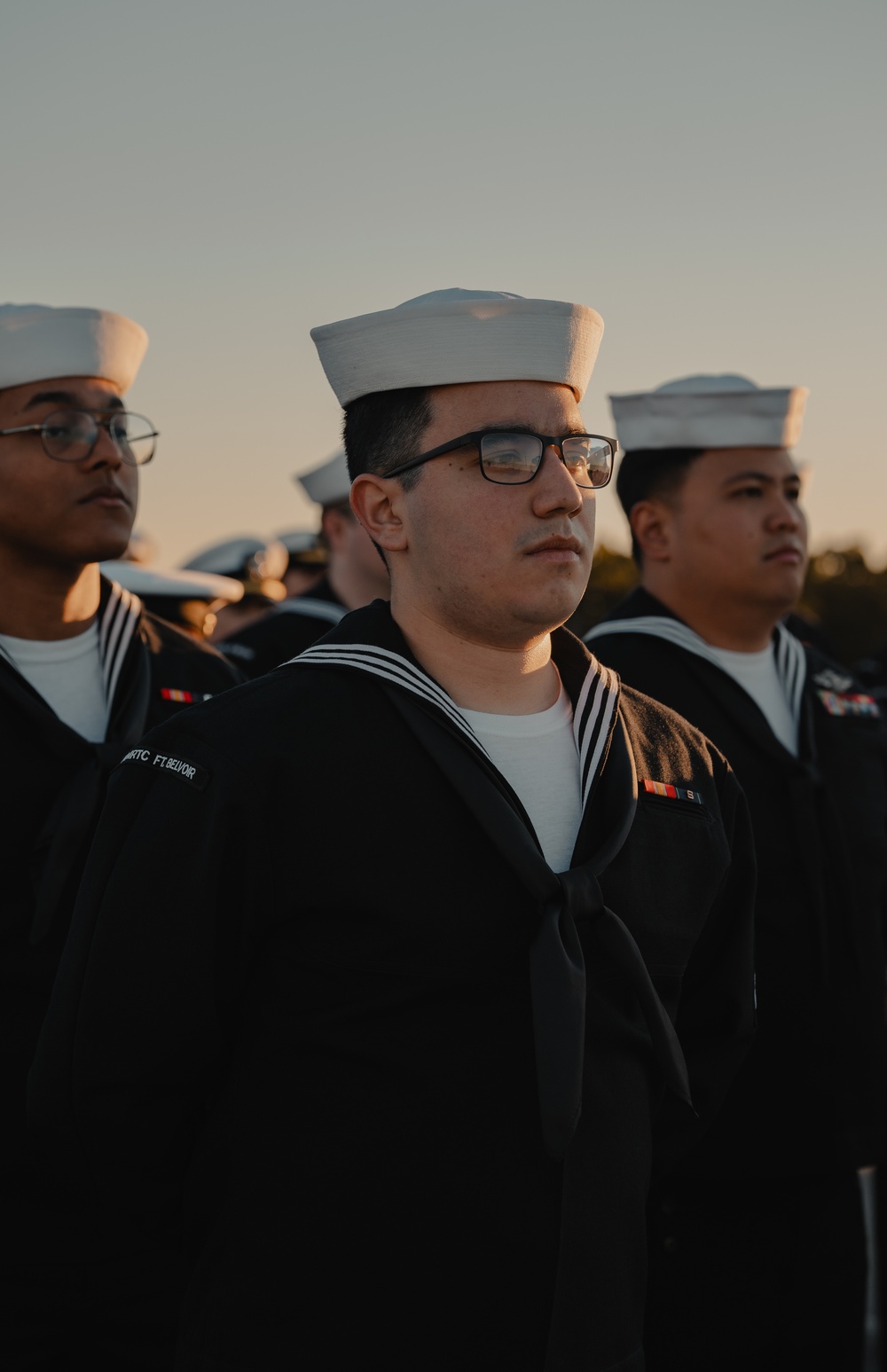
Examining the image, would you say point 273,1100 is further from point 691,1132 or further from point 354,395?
point 354,395

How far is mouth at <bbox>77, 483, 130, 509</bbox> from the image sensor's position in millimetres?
3297

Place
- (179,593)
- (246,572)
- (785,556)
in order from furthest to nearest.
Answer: (246,572) < (179,593) < (785,556)

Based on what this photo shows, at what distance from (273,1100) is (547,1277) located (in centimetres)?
48

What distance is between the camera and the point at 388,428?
8.06 ft

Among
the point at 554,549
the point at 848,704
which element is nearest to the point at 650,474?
the point at 848,704

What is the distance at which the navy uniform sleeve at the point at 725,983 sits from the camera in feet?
8.88

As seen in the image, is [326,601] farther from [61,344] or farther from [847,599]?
[847,599]

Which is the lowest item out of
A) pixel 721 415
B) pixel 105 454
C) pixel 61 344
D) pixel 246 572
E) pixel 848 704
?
pixel 848 704

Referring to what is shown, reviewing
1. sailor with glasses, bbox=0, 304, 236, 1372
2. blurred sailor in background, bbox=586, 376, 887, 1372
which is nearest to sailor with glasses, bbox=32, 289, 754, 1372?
sailor with glasses, bbox=0, 304, 236, 1372

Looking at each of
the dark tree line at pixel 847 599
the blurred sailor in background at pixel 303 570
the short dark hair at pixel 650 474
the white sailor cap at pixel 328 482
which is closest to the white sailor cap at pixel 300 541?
the blurred sailor in background at pixel 303 570

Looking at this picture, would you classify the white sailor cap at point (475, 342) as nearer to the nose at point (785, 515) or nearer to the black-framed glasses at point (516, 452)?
the black-framed glasses at point (516, 452)

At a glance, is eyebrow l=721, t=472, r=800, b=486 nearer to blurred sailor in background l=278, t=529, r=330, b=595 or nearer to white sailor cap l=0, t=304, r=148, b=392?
white sailor cap l=0, t=304, r=148, b=392

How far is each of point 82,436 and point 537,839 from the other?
169cm

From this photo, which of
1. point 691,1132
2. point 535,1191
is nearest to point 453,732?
point 535,1191
